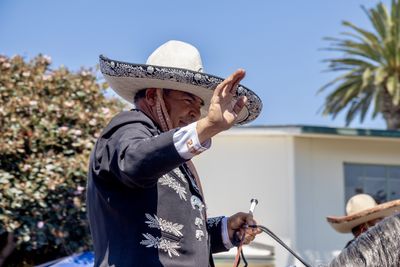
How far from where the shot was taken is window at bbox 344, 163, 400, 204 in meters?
11.2

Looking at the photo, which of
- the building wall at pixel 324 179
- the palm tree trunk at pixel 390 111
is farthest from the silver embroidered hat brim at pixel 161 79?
the palm tree trunk at pixel 390 111

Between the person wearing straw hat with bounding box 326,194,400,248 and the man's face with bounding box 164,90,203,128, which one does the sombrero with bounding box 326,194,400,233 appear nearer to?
the person wearing straw hat with bounding box 326,194,400,248

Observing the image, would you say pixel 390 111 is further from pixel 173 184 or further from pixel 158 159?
pixel 158 159

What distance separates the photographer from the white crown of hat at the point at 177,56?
2375 millimetres

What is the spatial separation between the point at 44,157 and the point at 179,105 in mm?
3735

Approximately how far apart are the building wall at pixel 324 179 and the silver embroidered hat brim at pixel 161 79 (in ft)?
28.3

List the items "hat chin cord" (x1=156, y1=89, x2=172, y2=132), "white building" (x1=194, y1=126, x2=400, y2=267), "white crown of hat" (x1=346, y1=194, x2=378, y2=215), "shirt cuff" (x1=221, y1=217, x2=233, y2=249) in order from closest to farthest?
"hat chin cord" (x1=156, y1=89, x2=172, y2=132) < "shirt cuff" (x1=221, y1=217, x2=233, y2=249) < "white crown of hat" (x1=346, y1=194, x2=378, y2=215) < "white building" (x1=194, y1=126, x2=400, y2=267)

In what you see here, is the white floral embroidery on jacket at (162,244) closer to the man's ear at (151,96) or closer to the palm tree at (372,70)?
the man's ear at (151,96)

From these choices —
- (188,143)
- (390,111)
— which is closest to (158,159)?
(188,143)

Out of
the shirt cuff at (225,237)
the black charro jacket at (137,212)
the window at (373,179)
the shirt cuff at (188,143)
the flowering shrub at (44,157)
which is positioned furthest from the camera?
the window at (373,179)

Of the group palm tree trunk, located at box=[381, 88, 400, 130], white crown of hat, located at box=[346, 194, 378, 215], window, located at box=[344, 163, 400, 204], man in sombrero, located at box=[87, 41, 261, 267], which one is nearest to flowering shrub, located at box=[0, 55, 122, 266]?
white crown of hat, located at box=[346, 194, 378, 215]

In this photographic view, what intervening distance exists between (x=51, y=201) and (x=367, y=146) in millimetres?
6816

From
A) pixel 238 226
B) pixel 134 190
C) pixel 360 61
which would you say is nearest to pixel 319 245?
pixel 360 61

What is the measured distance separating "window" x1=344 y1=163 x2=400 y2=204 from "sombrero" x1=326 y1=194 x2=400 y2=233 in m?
6.14
